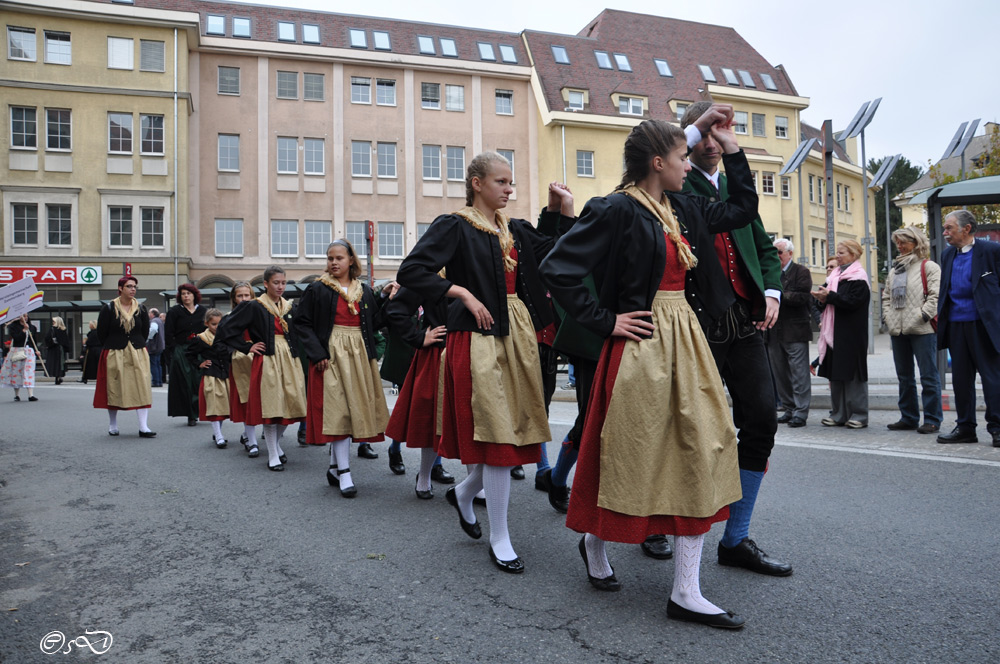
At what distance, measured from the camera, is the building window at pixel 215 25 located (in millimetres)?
39156

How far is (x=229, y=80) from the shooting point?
126ft

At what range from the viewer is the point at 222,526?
519 centimetres

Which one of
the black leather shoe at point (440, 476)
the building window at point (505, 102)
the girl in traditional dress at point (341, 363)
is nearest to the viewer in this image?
the girl in traditional dress at point (341, 363)

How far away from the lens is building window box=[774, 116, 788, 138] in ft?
161

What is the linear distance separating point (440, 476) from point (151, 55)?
35.3 meters

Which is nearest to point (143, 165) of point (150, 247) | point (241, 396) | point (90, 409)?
point (150, 247)

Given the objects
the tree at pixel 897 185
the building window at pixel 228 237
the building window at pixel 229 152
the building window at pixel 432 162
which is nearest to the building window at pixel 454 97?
the building window at pixel 432 162

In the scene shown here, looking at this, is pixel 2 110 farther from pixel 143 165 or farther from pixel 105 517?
pixel 105 517

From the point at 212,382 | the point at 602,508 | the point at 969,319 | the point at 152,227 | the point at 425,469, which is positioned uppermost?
the point at 152,227

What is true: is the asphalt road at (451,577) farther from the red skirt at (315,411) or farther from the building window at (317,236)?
the building window at (317,236)

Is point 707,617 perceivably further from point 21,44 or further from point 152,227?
point 21,44

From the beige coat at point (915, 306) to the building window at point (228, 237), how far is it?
110 feet

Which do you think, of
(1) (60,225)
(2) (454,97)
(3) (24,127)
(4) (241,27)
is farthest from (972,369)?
(4) (241,27)

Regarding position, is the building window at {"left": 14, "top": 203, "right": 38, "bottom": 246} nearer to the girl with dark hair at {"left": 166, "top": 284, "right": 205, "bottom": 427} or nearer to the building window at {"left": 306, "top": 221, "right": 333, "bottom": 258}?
the building window at {"left": 306, "top": 221, "right": 333, "bottom": 258}
